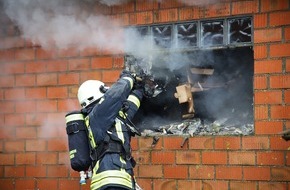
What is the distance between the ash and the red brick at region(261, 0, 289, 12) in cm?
138

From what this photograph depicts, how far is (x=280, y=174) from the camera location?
4.96 meters

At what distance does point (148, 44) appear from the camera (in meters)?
5.77

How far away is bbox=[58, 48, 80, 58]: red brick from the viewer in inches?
236

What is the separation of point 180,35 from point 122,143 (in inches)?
69.4

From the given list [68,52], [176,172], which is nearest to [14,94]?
[68,52]

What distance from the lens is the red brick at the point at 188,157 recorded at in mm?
5335

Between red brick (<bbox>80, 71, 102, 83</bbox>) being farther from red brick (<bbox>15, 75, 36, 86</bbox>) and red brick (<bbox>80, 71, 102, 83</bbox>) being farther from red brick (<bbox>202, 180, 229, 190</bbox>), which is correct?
red brick (<bbox>202, 180, 229, 190</bbox>)

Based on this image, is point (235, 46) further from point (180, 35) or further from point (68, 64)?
point (68, 64)

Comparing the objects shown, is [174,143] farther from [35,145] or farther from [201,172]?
[35,145]

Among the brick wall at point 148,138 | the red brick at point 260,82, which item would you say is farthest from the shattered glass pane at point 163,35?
the red brick at point 260,82

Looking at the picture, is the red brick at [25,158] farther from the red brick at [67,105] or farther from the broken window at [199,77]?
the broken window at [199,77]

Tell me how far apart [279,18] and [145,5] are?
1684mm

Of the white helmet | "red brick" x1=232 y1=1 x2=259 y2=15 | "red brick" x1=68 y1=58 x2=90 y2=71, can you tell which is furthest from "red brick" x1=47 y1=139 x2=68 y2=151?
"red brick" x1=232 y1=1 x2=259 y2=15

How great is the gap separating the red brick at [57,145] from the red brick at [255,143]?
2.36 m
